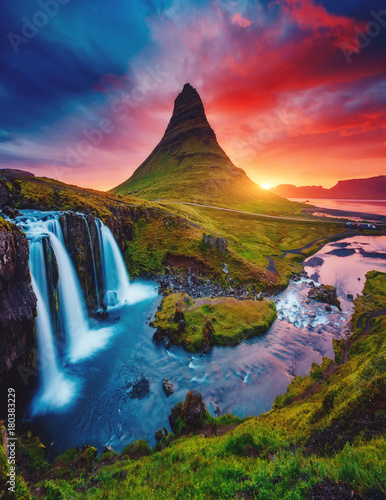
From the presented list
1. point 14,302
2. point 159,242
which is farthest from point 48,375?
point 159,242

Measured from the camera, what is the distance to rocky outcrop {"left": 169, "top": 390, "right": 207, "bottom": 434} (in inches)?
531

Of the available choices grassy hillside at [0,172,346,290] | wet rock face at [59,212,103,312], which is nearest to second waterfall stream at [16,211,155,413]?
wet rock face at [59,212,103,312]

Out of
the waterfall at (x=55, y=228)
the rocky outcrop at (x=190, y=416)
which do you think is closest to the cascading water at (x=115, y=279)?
the waterfall at (x=55, y=228)

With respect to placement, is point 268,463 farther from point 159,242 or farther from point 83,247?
point 159,242

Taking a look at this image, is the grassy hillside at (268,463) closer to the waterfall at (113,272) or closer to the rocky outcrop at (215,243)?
the waterfall at (113,272)

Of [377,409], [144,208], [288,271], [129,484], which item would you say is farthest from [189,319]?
[144,208]

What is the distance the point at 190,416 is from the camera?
1366cm

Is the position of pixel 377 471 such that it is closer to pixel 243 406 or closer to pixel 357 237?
pixel 243 406

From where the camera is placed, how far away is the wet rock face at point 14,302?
14.7m

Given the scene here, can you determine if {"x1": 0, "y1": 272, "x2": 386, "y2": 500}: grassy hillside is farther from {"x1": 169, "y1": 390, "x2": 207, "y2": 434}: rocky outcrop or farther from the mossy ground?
the mossy ground

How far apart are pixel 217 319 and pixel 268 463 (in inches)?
722

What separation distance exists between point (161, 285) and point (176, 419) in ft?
78.6

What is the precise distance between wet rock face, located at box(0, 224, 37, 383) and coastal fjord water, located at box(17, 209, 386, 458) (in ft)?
15.6

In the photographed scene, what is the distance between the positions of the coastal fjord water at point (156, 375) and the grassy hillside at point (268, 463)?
8.92ft
